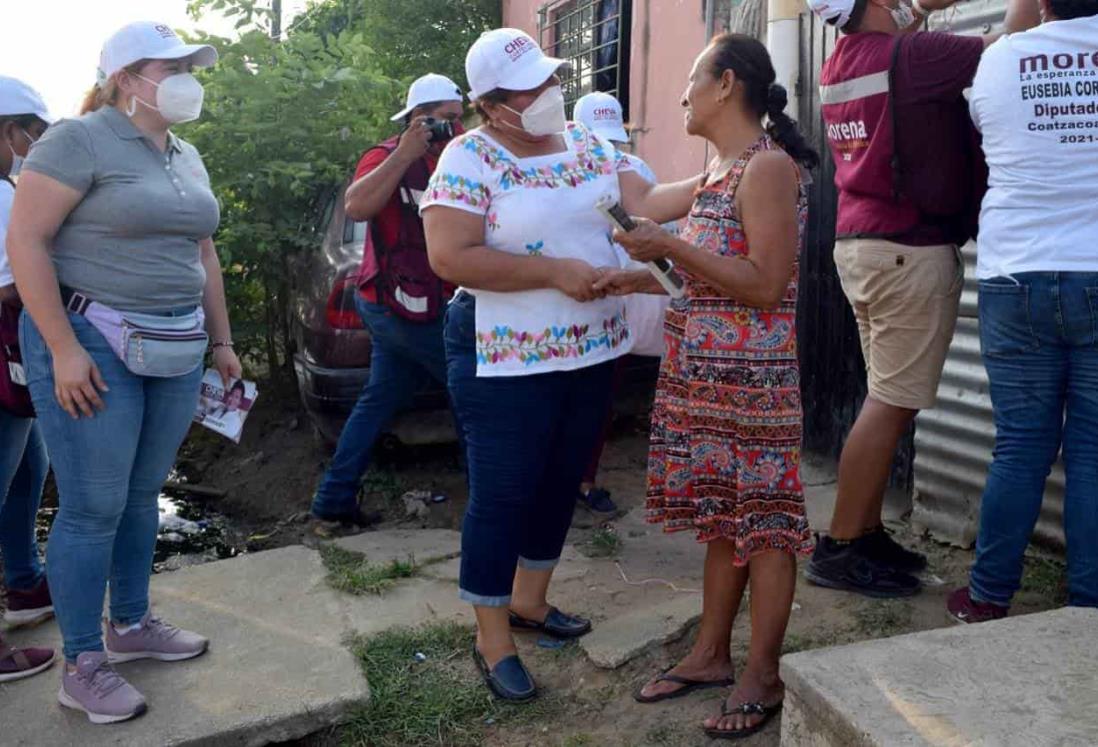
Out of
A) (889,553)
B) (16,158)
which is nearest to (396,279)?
(16,158)

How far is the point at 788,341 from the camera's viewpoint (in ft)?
8.73

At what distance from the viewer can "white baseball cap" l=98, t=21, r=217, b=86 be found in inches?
109

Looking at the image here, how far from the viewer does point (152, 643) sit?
321cm

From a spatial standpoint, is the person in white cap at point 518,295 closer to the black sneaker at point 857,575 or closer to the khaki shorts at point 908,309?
the khaki shorts at point 908,309

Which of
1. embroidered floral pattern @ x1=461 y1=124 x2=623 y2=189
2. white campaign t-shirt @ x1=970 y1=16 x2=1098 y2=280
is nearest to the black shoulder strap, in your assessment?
white campaign t-shirt @ x1=970 y1=16 x2=1098 y2=280

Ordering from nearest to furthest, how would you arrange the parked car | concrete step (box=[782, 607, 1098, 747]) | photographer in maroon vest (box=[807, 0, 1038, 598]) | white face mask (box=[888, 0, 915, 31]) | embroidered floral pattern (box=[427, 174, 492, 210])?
concrete step (box=[782, 607, 1098, 747]) → embroidered floral pattern (box=[427, 174, 492, 210]) → photographer in maroon vest (box=[807, 0, 1038, 598]) → white face mask (box=[888, 0, 915, 31]) → the parked car

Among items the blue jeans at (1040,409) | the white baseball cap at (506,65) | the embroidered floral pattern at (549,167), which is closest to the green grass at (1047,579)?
the blue jeans at (1040,409)

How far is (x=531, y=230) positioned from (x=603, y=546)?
178 centimetres

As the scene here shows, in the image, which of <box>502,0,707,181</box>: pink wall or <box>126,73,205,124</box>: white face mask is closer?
<box>126,73,205,124</box>: white face mask

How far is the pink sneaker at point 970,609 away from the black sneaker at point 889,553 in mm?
367

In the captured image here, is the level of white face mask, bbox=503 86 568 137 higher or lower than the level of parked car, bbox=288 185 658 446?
higher

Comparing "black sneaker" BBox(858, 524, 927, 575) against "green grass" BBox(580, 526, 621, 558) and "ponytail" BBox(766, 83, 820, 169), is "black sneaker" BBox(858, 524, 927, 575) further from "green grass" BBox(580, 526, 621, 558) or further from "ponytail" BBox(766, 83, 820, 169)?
"ponytail" BBox(766, 83, 820, 169)

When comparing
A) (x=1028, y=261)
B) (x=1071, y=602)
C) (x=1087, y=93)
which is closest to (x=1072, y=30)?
(x=1087, y=93)

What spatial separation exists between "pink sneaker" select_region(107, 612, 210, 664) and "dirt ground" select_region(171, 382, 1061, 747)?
64cm
